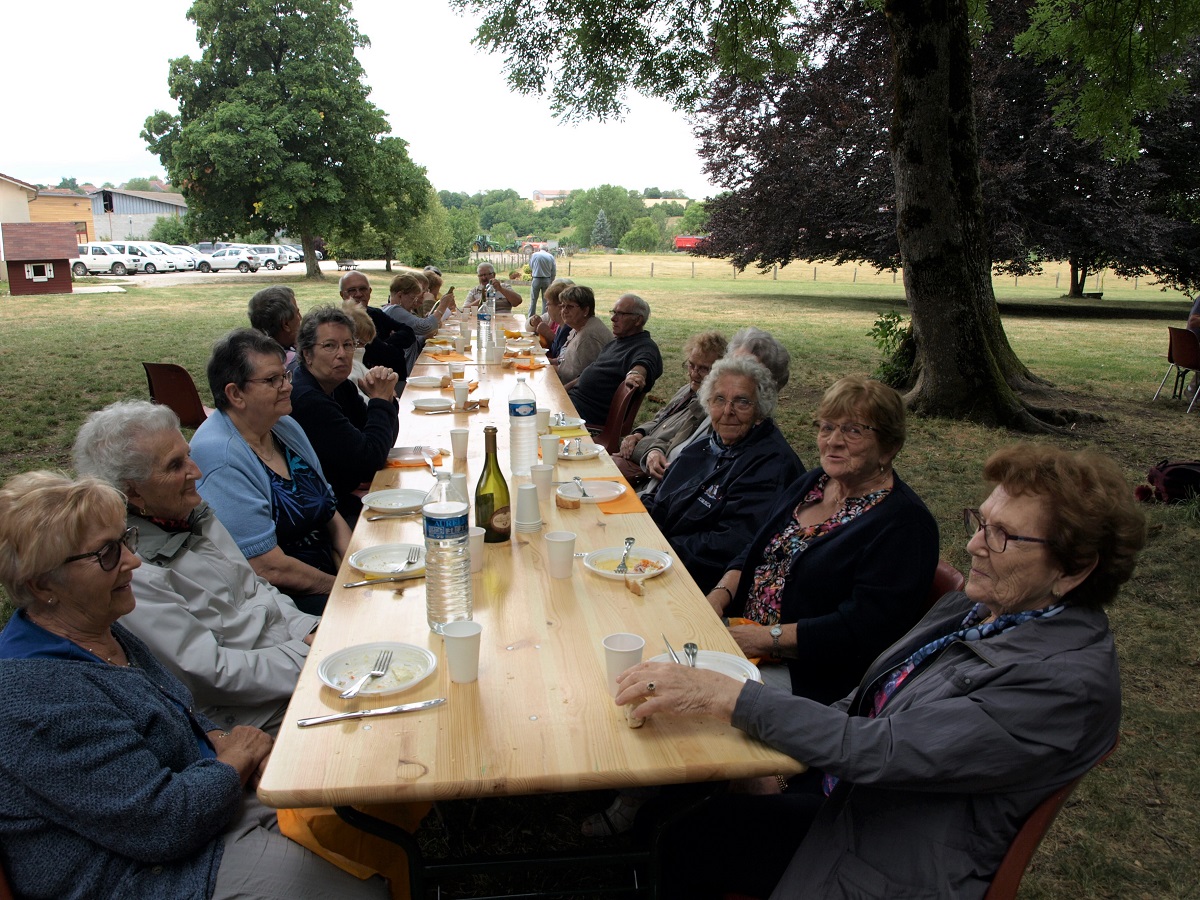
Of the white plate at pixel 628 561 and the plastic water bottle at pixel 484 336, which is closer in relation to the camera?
the white plate at pixel 628 561

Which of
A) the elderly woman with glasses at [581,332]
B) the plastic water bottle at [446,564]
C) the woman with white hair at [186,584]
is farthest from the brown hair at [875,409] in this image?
the elderly woman with glasses at [581,332]

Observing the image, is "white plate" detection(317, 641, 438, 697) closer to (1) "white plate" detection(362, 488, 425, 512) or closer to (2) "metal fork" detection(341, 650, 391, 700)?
(2) "metal fork" detection(341, 650, 391, 700)

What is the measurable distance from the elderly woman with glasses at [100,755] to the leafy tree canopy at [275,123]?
1212 inches

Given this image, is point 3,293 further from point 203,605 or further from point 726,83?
point 203,605

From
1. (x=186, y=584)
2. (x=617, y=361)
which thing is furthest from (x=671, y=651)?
(x=617, y=361)

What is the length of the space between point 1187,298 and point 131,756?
3660cm

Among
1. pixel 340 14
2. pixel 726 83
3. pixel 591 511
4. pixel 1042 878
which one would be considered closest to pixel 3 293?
pixel 340 14

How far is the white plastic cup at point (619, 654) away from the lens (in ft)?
5.93

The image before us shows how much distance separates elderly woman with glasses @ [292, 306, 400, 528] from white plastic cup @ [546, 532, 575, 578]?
5.13 ft

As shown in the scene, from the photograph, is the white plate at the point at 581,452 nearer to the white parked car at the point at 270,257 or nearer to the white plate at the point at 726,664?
the white plate at the point at 726,664

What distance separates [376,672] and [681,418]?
297 centimetres

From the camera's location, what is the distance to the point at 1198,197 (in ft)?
75.6

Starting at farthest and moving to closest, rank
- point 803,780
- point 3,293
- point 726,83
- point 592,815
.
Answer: point 3,293, point 726,83, point 592,815, point 803,780

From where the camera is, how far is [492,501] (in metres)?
2.84
